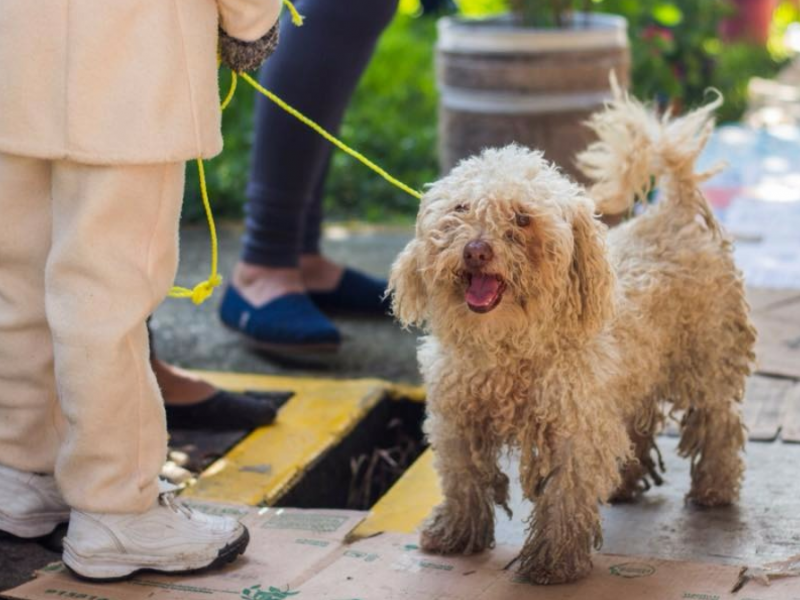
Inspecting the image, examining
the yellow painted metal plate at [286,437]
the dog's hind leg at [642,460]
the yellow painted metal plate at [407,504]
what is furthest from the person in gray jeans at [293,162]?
the dog's hind leg at [642,460]

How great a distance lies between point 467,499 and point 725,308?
2.34 ft

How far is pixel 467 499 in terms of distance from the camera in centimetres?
269

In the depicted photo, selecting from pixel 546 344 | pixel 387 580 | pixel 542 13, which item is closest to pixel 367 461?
pixel 387 580

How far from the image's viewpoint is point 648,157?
3.00 meters

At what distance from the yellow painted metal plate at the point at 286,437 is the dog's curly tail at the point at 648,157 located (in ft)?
2.85

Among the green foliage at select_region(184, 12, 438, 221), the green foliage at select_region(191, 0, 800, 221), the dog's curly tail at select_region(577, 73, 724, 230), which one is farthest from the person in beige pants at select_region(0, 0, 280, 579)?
the green foliage at select_region(191, 0, 800, 221)

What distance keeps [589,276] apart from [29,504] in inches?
46.2

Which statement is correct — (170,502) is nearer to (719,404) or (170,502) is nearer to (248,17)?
(248,17)

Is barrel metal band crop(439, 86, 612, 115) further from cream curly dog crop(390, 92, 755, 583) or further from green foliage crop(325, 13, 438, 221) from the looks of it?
cream curly dog crop(390, 92, 755, 583)

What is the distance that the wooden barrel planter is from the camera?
4.46 metres

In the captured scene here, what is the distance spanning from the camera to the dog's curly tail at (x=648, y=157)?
300 centimetres

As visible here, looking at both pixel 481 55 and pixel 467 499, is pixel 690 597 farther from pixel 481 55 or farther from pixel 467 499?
pixel 481 55

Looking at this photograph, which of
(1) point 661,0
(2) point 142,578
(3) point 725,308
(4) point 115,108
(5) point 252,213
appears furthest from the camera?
(1) point 661,0

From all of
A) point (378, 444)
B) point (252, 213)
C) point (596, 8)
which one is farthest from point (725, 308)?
point (596, 8)
